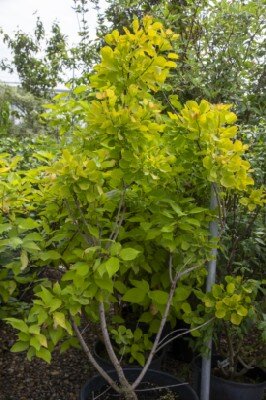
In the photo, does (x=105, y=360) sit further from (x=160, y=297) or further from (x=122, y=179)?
(x=122, y=179)

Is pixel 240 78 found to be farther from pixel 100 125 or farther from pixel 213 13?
A: pixel 100 125

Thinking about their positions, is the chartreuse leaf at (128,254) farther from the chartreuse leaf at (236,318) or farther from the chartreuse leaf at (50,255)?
the chartreuse leaf at (236,318)

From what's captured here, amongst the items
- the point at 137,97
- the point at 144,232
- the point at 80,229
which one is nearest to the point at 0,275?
the point at 80,229

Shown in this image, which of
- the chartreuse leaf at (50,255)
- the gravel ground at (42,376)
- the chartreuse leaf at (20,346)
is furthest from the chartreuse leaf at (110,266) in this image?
the gravel ground at (42,376)

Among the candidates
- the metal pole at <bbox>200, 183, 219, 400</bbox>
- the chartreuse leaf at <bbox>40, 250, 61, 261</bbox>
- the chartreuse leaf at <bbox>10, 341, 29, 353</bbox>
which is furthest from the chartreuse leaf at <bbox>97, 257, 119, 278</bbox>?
the metal pole at <bbox>200, 183, 219, 400</bbox>

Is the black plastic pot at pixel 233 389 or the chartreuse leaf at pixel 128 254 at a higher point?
the chartreuse leaf at pixel 128 254

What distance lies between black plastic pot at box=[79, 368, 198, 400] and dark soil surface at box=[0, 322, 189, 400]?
560 mm

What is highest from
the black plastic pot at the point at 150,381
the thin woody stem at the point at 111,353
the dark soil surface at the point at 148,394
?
the thin woody stem at the point at 111,353

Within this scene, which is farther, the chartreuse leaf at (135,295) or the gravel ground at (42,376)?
the gravel ground at (42,376)

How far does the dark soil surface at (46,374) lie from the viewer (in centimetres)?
267

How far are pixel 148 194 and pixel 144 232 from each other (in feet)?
0.60

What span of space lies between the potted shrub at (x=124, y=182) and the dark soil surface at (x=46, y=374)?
884 mm

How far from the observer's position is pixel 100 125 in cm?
171

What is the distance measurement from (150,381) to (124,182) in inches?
43.4
